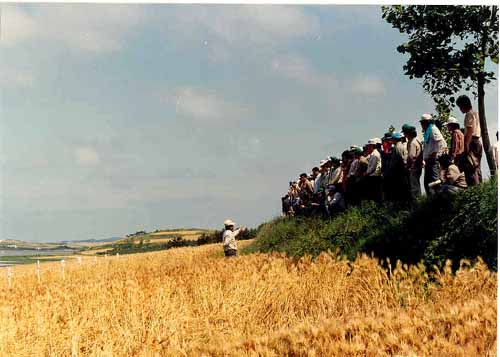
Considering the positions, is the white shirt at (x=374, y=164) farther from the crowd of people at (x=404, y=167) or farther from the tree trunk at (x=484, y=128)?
the tree trunk at (x=484, y=128)

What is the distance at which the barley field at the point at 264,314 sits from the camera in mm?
3914

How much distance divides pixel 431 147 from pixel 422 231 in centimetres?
169

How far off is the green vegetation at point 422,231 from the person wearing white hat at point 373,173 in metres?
0.52

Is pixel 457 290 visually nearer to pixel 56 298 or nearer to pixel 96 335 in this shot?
pixel 96 335

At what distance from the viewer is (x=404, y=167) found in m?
13.3

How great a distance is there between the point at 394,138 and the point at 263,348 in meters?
10.4

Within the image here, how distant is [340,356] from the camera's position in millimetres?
3602

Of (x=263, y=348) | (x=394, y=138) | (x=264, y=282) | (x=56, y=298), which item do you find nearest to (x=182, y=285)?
(x=264, y=282)

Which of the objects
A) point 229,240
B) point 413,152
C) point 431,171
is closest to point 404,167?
point 413,152

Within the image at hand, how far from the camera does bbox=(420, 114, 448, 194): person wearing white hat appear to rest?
1095 cm

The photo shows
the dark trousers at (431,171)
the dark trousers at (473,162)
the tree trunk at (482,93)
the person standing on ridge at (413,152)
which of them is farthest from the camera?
the tree trunk at (482,93)

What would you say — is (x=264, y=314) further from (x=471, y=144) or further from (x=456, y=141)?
(x=471, y=144)

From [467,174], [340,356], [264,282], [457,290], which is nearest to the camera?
[340,356]

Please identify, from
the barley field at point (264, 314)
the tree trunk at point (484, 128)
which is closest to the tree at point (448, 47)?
the tree trunk at point (484, 128)
